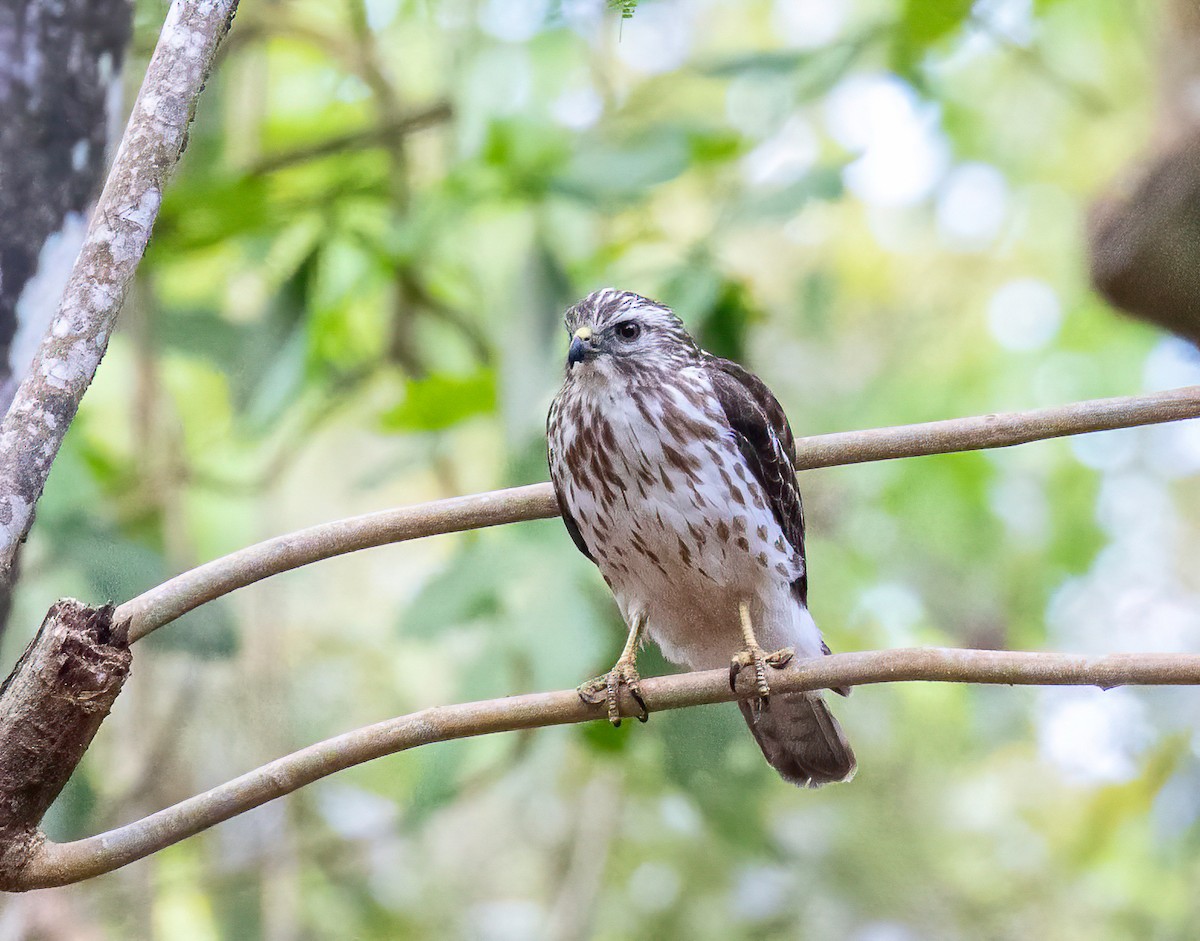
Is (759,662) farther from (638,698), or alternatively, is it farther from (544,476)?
(544,476)

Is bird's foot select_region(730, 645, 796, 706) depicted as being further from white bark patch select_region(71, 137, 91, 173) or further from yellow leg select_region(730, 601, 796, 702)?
white bark patch select_region(71, 137, 91, 173)

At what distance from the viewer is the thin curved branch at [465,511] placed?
2.16m

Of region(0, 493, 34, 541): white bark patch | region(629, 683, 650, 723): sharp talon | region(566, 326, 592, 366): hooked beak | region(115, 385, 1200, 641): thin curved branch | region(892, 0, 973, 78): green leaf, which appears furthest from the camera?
region(892, 0, 973, 78): green leaf

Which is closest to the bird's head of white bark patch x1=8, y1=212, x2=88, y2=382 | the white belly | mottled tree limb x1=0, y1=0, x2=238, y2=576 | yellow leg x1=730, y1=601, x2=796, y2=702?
the white belly

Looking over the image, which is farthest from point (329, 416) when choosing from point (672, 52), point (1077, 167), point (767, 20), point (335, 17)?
point (1077, 167)

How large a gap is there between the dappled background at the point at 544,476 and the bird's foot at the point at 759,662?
2.38 ft

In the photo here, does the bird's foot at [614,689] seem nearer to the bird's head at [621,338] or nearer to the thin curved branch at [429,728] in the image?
the thin curved branch at [429,728]

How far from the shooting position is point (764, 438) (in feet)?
9.61

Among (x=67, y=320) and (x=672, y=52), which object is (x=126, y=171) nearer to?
(x=67, y=320)

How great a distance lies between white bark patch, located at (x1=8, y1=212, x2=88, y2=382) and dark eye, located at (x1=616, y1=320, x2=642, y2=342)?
45.5 inches

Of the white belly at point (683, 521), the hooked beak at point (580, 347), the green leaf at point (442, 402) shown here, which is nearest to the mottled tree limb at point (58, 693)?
the white belly at point (683, 521)

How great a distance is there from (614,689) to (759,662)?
1.04 feet

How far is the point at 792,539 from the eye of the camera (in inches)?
121

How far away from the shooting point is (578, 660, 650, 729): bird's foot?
7.82 feet
